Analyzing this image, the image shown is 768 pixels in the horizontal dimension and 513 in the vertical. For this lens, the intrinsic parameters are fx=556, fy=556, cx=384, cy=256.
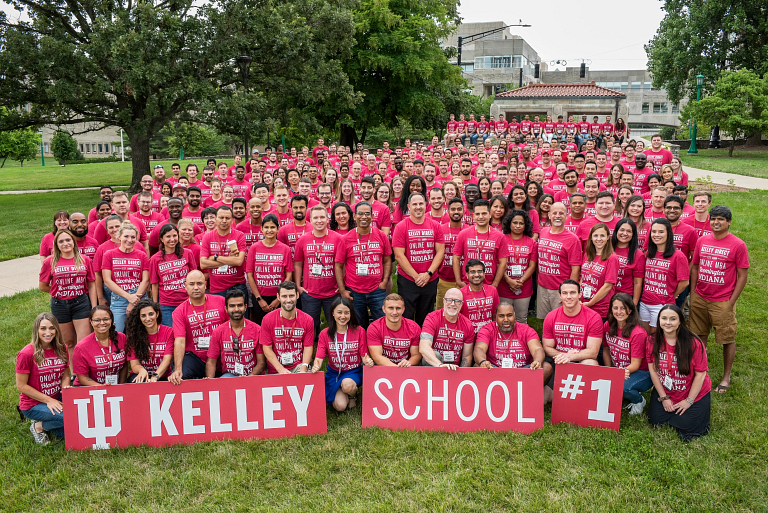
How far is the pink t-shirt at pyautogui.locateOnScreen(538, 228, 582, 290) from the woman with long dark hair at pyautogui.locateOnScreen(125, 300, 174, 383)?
477 centimetres

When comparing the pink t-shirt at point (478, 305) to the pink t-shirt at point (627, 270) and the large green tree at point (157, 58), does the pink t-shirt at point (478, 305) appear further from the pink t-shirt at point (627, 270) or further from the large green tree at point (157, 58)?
the large green tree at point (157, 58)

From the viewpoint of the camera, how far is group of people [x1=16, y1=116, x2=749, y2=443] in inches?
235

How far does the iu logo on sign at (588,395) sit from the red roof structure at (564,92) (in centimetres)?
2790

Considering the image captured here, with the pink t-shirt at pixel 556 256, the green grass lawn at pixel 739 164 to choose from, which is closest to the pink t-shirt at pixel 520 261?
the pink t-shirt at pixel 556 256

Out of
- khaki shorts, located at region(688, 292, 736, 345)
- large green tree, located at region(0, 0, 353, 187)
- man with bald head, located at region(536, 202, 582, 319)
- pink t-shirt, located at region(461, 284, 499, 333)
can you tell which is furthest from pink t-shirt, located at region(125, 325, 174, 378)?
large green tree, located at region(0, 0, 353, 187)

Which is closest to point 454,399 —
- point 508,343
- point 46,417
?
point 508,343

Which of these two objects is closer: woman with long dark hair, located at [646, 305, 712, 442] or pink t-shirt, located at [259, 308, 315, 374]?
woman with long dark hair, located at [646, 305, 712, 442]

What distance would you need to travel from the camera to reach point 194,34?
21.3 metres

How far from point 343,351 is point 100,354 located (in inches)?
103

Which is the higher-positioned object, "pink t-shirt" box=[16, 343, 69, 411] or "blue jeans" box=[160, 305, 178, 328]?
"blue jeans" box=[160, 305, 178, 328]

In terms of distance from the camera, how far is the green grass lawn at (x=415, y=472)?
4.75m

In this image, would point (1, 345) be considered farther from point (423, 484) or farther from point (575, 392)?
point (575, 392)

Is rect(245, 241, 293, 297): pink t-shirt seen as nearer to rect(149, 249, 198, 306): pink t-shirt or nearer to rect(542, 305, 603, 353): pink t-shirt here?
rect(149, 249, 198, 306): pink t-shirt

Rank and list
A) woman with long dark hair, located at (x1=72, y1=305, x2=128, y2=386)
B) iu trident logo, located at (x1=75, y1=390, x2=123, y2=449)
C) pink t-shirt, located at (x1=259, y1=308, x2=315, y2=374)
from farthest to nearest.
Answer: pink t-shirt, located at (x1=259, y1=308, x2=315, y2=374) → woman with long dark hair, located at (x1=72, y1=305, x2=128, y2=386) → iu trident logo, located at (x1=75, y1=390, x2=123, y2=449)
